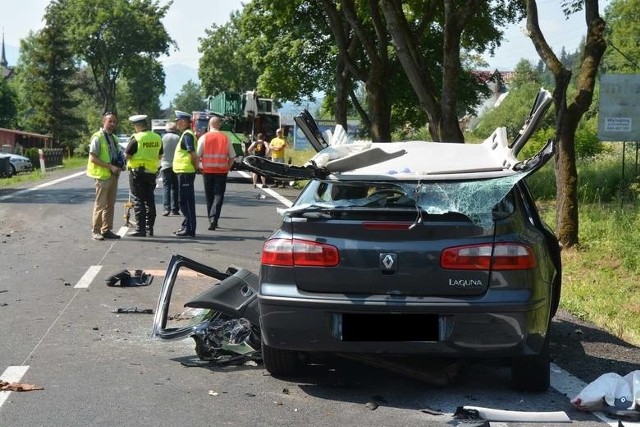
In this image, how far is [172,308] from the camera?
9.10 m

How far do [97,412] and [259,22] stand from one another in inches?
1327

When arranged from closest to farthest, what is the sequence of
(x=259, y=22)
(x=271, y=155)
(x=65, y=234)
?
(x=65, y=234), (x=271, y=155), (x=259, y=22)

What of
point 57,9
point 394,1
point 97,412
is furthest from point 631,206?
point 57,9

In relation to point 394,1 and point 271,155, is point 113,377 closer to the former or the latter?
point 394,1

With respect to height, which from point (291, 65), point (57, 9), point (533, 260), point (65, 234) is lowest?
point (65, 234)

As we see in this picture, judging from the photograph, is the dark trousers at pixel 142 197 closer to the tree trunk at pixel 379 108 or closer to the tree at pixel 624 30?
the tree trunk at pixel 379 108

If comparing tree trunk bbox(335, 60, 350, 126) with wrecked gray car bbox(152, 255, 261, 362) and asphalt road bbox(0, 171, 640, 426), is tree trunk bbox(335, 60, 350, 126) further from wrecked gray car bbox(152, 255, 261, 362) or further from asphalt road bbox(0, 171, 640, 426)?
wrecked gray car bbox(152, 255, 261, 362)

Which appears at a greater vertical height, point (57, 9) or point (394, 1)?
point (57, 9)

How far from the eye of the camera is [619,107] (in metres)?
19.1

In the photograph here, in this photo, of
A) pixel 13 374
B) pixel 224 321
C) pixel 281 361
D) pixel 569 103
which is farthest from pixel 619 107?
pixel 13 374

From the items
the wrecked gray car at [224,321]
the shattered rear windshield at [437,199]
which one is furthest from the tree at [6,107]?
the shattered rear windshield at [437,199]

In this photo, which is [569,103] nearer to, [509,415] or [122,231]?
[122,231]

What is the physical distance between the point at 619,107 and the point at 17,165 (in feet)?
97.6

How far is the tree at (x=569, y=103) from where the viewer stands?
42.4 feet
